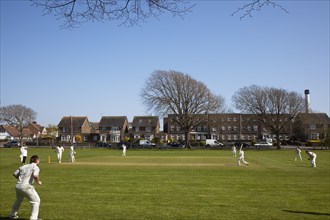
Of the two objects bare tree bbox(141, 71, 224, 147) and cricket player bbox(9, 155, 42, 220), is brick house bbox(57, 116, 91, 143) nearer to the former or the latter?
bare tree bbox(141, 71, 224, 147)

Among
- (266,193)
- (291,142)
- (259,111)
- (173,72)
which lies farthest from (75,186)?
(291,142)

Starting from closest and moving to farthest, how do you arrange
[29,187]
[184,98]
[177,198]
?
[29,187] → [177,198] → [184,98]

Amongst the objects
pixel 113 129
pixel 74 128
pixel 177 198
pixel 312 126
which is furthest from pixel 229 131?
pixel 177 198

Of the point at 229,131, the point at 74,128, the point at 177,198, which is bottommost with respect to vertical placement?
the point at 177,198

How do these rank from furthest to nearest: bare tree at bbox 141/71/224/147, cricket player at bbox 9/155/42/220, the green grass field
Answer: bare tree at bbox 141/71/224/147
the green grass field
cricket player at bbox 9/155/42/220

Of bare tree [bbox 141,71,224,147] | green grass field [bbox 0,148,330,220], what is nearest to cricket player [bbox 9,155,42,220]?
green grass field [bbox 0,148,330,220]

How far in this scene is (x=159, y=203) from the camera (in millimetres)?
12766

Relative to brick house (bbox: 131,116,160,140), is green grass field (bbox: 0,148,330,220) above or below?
below

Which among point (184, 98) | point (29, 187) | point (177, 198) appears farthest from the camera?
point (184, 98)

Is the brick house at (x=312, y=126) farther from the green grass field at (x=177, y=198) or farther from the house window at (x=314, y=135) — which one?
the green grass field at (x=177, y=198)

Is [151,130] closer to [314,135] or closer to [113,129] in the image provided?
[113,129]

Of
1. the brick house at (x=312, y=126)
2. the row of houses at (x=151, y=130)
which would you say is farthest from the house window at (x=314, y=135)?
the row of houses at (x=151, y=130)

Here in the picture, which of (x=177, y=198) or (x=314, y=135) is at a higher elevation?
(x=314, y=135)

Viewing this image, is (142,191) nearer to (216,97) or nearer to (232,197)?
(232,197)
